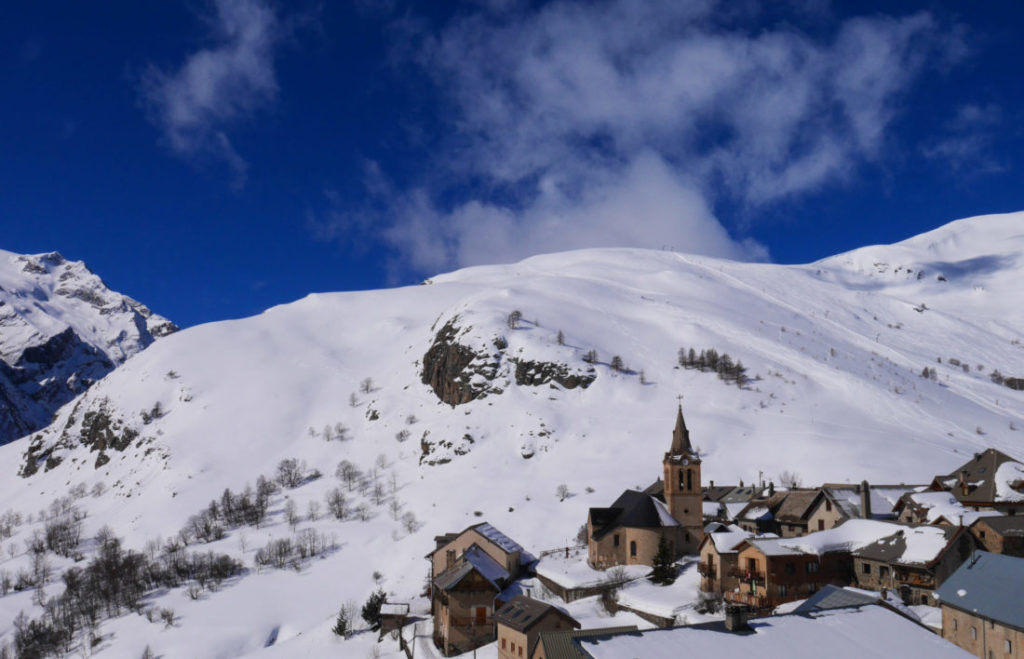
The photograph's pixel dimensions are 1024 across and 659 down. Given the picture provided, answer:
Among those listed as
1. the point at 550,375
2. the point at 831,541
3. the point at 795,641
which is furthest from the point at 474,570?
the point at 550,375

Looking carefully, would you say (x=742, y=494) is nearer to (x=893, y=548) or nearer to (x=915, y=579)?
(x=893, y=548)

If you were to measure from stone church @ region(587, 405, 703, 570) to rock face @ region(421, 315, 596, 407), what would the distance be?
60697 mm

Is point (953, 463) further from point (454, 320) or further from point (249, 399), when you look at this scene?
point (249, 399)

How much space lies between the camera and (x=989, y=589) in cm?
3872

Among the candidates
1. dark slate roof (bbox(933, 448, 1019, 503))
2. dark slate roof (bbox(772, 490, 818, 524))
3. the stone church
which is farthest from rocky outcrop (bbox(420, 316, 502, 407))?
dark slate roof (bbox(933, 448, 1019, 503))

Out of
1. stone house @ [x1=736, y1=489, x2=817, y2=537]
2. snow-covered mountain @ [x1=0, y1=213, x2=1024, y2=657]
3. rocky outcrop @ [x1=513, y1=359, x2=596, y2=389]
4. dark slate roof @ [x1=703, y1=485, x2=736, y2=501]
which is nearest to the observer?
stone house @ [x1=736, y1=489, x2=817, y2=537]

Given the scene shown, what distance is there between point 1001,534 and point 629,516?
28310mm

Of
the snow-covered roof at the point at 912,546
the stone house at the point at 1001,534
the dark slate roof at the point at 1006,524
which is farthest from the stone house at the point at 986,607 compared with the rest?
the dark slate roof at the point at 1006,524

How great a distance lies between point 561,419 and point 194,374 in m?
93.2

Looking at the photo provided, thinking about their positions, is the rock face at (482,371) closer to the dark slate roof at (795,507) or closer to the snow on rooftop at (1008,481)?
the dark slate roof at (795,507)

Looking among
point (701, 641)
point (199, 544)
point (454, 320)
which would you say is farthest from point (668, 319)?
point (701, 641)

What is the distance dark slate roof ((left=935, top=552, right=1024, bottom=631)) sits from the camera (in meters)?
36.8

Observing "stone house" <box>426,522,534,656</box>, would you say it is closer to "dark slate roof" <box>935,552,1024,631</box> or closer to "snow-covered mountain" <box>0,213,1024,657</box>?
"snow-covered mountain" <box>0,213,1024,657</box>

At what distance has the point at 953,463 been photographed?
94.6 m
